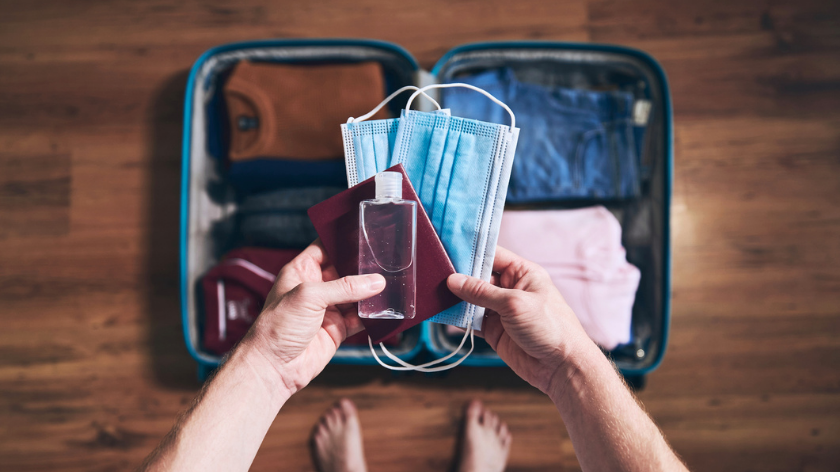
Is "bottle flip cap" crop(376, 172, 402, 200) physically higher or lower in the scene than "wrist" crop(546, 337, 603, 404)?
higher

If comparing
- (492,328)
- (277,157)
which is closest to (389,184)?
(492,328)

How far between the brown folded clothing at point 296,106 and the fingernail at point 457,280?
47 centimetres

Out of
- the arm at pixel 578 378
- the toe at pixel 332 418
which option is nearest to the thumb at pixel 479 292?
the arm at pixel 578 378

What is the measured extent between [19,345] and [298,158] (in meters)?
1.03

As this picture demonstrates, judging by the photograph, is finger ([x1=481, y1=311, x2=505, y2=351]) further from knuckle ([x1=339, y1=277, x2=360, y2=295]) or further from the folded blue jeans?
the folded blue jeans

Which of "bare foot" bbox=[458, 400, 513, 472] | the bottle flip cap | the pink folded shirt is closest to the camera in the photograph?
the bottle flip cap

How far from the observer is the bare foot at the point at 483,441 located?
112 cm

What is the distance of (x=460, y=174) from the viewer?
703 mm

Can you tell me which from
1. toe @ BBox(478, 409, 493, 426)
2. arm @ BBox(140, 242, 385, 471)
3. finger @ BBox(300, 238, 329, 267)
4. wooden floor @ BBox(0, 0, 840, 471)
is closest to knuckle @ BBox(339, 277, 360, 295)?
arm @ BBox(140, 242, 385, 471)

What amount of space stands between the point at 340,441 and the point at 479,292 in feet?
2.42

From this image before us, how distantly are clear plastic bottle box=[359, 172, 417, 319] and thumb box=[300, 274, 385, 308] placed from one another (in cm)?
3

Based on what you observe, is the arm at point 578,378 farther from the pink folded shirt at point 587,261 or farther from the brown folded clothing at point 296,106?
the brown folded clothing at point 296,106

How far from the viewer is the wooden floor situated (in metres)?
1.17

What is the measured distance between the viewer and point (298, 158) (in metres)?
1.00
